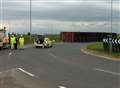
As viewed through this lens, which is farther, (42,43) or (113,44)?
(42,43)

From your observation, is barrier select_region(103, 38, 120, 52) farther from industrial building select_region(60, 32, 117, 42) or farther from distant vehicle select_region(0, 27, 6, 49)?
industrial building select_region(60, 32, 117, 42)

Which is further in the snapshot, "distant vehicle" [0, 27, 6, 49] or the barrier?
"distant vehicle" [0, 27, 6, 49]

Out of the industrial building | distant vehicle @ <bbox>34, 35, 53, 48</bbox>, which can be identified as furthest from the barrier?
the industrial building

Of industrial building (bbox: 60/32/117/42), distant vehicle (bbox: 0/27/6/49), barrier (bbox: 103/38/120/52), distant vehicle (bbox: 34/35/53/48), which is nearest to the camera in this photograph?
barrier (bbox: 103/38/120/52)

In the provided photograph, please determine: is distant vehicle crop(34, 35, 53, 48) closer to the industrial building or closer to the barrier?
the barrier

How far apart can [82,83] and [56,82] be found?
1.04m

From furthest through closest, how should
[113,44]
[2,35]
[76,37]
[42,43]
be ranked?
[76,37] → [42,43] → [2,35] → [113,44]

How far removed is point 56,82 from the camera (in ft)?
47.2

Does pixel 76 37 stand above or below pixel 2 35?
below

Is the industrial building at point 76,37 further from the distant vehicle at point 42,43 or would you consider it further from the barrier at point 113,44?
the barrier at point 113,44

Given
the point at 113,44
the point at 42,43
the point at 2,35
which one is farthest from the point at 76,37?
the point at 113,44

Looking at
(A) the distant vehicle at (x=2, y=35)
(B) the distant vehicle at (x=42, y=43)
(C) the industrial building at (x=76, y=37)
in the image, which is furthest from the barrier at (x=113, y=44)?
(C) the industrial building at (x=76, y=37)

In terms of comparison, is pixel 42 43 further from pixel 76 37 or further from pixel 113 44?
pixel 76 37

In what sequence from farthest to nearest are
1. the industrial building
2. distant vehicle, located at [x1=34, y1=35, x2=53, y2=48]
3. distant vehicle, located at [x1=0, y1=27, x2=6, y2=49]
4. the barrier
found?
the industrial building
distant vehicle, located at [x1=34, y1=35, x2=53, y2=48]
distant vehicle, located at [x1=0, y1=27, x2=6, y2=49]
the barrier
